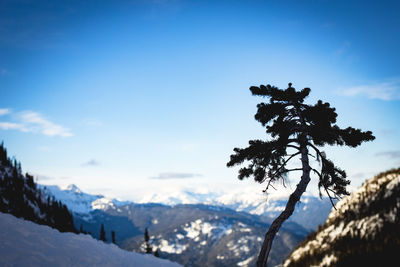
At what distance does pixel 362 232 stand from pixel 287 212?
5251 mm

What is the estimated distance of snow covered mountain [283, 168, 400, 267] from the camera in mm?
5262

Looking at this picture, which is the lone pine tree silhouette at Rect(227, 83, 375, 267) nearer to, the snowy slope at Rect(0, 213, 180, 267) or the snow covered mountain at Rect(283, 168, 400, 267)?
the snow covered mountain at Rect(283, 168, 400, 267)

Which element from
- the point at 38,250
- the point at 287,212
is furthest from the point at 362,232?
the point at 38,250

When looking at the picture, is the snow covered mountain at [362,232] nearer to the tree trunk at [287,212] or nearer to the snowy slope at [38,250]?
the tree trunk at [287,212]

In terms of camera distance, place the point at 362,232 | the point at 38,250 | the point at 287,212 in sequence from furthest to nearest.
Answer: the point at 38,250, the point at 287,212, the point at 362,232

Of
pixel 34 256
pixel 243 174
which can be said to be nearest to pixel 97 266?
pixel 34 256

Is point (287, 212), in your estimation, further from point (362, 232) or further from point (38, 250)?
point (38, 250)

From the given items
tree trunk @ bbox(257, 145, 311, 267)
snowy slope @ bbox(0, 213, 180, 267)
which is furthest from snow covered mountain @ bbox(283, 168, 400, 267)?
snowy slope @ bbox(0, 213, 180, 267)

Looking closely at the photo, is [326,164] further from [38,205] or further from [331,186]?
[38,205]

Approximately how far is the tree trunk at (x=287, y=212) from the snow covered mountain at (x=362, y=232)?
289 cm

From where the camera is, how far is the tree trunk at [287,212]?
1011 cm

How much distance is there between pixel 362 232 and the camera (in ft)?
19.6

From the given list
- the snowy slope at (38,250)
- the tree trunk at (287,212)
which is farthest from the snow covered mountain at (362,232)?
the snowy slope at (38,250)

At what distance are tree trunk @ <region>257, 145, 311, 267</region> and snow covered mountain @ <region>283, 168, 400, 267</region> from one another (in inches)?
114
